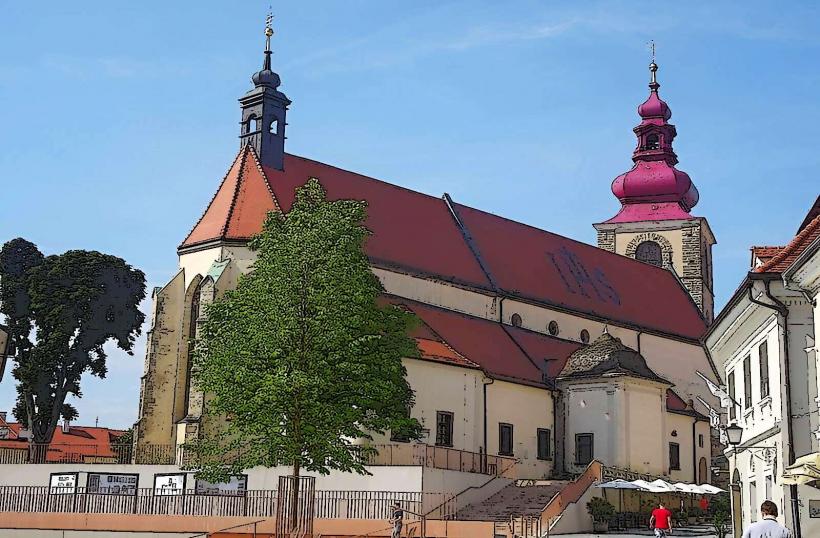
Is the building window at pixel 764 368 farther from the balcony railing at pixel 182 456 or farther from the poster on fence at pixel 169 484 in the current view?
the poster on fence at pixel 169 484

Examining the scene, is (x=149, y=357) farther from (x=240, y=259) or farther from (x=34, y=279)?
(x=34, y=279)

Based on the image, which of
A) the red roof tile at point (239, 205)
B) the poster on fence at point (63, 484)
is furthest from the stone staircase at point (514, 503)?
the red roof tile at point (239, 205)

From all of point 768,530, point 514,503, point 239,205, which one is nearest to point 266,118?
point 239,205

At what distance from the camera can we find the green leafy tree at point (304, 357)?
2716cm

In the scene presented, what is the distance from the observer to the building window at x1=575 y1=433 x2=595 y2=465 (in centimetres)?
4241

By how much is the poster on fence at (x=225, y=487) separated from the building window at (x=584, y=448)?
15.9 meters

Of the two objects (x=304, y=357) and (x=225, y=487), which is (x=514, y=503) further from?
(x=304, y=357)

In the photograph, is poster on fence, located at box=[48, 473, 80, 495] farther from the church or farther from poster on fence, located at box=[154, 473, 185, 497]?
the church

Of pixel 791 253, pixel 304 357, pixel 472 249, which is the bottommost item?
pixel 304 357

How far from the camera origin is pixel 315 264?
91.4ft

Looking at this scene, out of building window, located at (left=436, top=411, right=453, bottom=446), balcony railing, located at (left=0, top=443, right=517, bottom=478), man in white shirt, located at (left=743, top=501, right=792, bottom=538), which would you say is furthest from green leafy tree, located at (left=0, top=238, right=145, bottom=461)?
man in white shirt, located at (left=743, top=501, right=792, bottom=538)

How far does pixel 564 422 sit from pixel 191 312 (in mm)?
15186

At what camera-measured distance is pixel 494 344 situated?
43375mm

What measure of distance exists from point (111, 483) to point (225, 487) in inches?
146
